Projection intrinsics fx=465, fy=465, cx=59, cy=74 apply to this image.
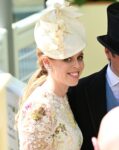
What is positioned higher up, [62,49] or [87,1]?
[62,49]

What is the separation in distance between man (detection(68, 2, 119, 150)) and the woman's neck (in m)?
0.08

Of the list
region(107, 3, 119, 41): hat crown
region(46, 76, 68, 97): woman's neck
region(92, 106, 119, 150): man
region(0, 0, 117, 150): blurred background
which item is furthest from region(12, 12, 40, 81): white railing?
region(92, 106, 119, 150): man

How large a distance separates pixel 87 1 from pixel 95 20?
0.16 meters

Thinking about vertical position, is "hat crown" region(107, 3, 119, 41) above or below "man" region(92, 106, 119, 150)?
below

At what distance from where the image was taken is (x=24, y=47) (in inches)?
81.2

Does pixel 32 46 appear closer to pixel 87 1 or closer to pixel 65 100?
pixel 65 100

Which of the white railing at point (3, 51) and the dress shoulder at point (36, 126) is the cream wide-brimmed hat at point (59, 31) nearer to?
the dress shoulder at point (36, 126)

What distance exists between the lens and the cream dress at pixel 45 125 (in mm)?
1271

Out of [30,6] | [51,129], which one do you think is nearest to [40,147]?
[51,129]

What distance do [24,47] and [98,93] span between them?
0.70m

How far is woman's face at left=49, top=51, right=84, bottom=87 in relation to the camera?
50.8 inches

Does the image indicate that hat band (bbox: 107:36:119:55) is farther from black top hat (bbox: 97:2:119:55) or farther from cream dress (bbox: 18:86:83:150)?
cream dress (bbox: 18:86:83:150)

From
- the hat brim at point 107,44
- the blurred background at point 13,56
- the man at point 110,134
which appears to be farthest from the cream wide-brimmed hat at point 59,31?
the man at point 110,134

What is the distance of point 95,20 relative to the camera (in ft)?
12.1
